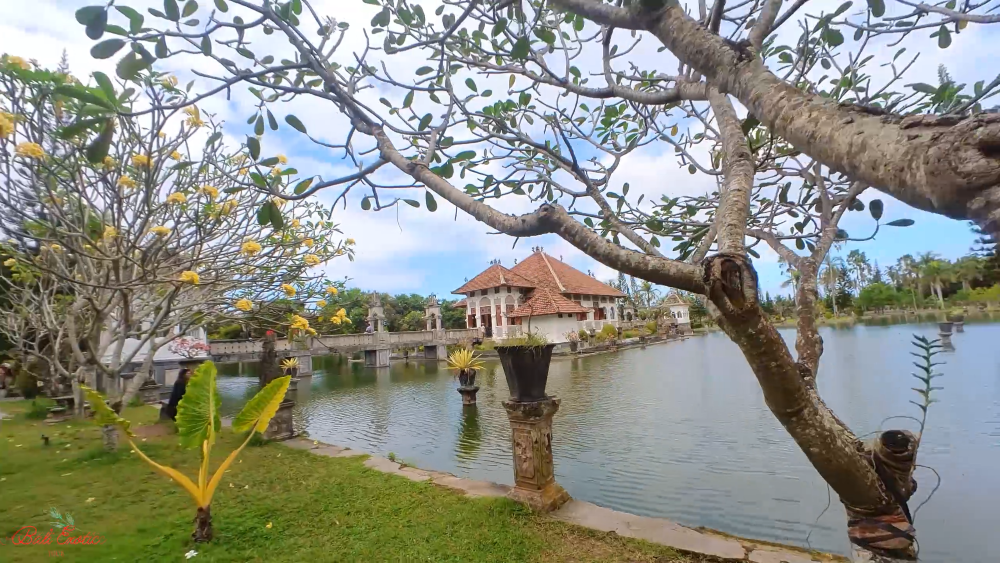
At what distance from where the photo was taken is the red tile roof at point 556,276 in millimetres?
26061

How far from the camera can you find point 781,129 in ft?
3.67

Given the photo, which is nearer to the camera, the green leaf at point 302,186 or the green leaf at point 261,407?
the green leaf at point 302,186

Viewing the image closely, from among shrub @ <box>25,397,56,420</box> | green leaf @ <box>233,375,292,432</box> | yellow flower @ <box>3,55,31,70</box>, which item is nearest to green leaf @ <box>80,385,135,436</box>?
green leaf @ <box>233,375,292,432</box>

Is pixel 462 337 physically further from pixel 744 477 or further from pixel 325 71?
pixel 325 71

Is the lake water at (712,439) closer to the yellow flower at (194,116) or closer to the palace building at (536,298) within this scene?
the yellow flower at (194,116)

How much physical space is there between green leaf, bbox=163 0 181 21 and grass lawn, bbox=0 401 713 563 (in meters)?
3.01

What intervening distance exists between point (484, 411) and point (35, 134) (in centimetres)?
757

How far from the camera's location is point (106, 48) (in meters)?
1.48

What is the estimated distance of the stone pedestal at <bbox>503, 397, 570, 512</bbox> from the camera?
3711mm

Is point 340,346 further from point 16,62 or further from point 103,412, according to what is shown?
point 16,62

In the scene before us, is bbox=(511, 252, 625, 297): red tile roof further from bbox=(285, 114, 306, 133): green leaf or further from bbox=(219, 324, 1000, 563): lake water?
bbox=(285, 114, 306, 133): green leaf

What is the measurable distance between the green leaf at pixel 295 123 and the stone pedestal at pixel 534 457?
8.81 feet

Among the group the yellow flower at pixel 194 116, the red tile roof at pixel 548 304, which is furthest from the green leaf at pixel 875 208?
the red tile roof at pixel 548 304

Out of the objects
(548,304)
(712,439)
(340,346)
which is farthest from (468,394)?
(548,304)
